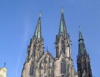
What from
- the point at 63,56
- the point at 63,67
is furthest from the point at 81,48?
the point at 63,67

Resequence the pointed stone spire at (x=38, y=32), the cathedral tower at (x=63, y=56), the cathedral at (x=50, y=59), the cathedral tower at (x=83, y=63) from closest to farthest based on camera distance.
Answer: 1. the cathedral tower at (x=63, y=56)
2. the cathedral at (x=50, y=59)
3. the pointed stone spire at (x=38, y=32)
4. the cathedral tower at (x=83, y=63)

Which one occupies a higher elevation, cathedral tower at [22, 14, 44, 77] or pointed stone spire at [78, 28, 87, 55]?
pointed stone spire at [78, 28, 87, 55]

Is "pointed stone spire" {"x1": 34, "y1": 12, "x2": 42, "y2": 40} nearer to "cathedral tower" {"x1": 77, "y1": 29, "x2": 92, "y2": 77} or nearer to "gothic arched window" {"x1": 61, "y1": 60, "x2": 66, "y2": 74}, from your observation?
"gothic arched window" {"x1": 61, "y1": 60, "x2": 66, "y2": 74}

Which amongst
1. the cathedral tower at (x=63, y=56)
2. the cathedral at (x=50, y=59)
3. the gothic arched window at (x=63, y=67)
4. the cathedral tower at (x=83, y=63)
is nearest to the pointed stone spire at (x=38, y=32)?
the cathedral at (x=50, y=59)

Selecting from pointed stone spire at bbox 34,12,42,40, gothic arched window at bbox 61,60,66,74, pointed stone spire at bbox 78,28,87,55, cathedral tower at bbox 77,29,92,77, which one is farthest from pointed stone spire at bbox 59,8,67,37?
pointed stone spire at bbox 78,28,87,55

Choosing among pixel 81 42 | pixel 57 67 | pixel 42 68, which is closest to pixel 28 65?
pixel 42 68

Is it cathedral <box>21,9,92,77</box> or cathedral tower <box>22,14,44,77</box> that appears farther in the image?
cathedral tower <box>22,14,44,77</box>

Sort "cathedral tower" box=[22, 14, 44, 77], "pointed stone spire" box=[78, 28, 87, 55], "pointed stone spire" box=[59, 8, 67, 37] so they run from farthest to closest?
"pointed stone spire" box=[78, 28, 87, 55] → "pointed stone spire" box=[59, 8, 67, 37] → "cathedral tower" box=[22, 14, 44, 77]

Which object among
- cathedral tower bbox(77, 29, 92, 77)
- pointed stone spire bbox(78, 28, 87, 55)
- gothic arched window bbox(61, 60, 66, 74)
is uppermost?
pointed stone spire bbox(78, 28, 87, 55)

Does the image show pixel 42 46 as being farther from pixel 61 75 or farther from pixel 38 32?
pixel 61 75

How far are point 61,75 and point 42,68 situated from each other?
4167 millimetres

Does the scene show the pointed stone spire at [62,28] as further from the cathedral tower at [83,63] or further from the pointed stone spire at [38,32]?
the cathedral tower at [83,63]

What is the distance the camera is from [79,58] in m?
49.8

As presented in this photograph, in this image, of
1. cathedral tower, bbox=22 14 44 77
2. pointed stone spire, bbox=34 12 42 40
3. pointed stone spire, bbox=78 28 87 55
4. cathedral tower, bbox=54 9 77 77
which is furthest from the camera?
pointed stone spire, bbox=78 28 87 55
